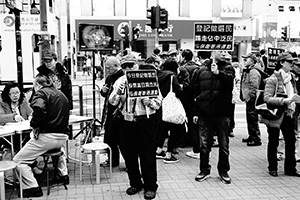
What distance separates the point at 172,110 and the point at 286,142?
1.98 m

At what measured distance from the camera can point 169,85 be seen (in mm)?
6969

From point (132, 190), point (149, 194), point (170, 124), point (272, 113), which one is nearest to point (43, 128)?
point (132, 190)

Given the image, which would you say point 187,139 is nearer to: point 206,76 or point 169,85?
point 169,85

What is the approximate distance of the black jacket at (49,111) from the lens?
5.25 m

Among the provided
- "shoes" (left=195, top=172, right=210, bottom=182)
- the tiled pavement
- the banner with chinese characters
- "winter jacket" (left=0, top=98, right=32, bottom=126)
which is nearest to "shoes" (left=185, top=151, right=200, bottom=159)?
the tiled pavement

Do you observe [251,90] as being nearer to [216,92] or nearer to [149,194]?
[216,92]

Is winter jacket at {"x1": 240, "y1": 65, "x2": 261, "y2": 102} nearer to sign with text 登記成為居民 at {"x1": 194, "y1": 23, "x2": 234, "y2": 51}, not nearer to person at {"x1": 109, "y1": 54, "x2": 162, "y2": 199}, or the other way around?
sign with text 登記成為居民 at {"x1": 194, "y1": 23, "x2": 234, "y2": 51}

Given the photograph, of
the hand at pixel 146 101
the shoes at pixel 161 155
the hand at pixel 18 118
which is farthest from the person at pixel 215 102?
the hand at pixel 18 118

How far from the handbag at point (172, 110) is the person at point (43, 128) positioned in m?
1.97

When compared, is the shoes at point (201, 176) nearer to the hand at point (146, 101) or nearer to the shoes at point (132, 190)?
the shoes at point (132, 190)

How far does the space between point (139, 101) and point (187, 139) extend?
3.42 m

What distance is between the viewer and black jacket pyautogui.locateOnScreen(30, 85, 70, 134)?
525cm

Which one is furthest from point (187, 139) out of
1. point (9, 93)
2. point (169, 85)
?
point (9, 93)

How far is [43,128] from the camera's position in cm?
537
